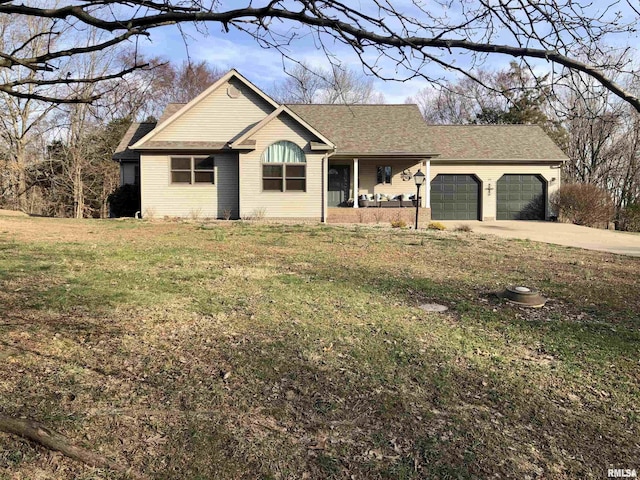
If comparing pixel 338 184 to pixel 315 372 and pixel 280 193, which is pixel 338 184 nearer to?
pixel 280 193

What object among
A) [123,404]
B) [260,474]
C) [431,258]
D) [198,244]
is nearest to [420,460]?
[260,474]

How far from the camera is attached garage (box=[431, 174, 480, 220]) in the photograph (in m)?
22.3

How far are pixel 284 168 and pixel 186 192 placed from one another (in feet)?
12.7

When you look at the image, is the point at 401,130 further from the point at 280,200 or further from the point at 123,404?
the point at 123,404

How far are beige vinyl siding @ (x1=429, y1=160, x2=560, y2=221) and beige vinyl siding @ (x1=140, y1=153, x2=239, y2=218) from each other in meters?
9.84

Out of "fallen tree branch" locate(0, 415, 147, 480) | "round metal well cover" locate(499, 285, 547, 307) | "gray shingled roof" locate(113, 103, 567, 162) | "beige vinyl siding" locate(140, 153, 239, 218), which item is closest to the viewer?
"fallen tree branch" locate(0, 415, 147, 480)

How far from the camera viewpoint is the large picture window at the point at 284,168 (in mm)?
17969

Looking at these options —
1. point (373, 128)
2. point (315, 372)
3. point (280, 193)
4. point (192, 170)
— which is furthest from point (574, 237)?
point (315, 372)

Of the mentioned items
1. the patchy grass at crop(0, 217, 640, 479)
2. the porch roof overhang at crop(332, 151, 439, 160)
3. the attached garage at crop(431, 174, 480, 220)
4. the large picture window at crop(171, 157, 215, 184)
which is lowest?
the patchy grass at crop(0, 217, 640, 479)

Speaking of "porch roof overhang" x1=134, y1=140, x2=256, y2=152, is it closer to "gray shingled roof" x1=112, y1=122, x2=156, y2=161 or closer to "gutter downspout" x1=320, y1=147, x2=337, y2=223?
"gray shingled roof" x1=112, y1=122, x2=156, y2=161

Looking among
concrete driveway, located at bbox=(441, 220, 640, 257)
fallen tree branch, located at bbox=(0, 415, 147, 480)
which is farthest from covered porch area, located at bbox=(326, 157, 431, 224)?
fallen tree branch, located at bbox=(0, 415, 147, 480)

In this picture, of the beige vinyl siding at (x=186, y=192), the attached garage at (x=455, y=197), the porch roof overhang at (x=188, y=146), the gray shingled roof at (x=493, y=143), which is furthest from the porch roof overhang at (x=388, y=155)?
the beige vinyl siding at (x=186, y=192)

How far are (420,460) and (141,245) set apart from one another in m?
8.71

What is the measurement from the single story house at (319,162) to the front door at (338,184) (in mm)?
45
